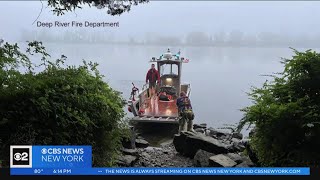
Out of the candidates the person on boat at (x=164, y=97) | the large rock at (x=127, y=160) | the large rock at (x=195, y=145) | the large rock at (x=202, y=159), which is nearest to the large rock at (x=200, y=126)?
the person on boat at (x=164, y=97)

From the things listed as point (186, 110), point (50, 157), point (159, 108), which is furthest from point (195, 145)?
point (159, 108)

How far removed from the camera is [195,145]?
22.5ft

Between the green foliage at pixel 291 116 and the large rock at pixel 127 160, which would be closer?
the green foliage at pixel 291 116

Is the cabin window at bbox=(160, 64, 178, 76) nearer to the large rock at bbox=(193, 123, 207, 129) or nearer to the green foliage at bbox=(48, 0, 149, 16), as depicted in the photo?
the large rock at bbox=(193, 123, 207, 129)

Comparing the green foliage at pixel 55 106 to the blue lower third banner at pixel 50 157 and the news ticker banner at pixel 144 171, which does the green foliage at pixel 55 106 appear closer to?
the blue lower third banner at pixel 50 157

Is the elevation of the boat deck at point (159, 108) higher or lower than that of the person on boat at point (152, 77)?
lower

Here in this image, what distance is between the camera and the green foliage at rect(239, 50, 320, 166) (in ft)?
11.1

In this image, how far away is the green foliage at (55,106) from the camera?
10.6 ft

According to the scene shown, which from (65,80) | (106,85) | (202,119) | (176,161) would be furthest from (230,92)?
(65,80)

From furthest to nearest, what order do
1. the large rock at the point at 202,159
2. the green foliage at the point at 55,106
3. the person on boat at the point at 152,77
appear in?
the person on boat at the point at 152,77, the large rock at the point at 202,159, the green foliage at the point at 55,106

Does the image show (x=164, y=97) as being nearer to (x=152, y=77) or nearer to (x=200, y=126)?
(x=152, y=77)

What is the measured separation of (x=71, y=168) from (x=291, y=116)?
2.26m

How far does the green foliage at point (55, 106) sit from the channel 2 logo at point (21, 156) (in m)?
0.40

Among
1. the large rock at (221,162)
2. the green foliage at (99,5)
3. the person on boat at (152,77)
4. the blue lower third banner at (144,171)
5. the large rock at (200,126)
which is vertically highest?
the green foliage at (99,5)
